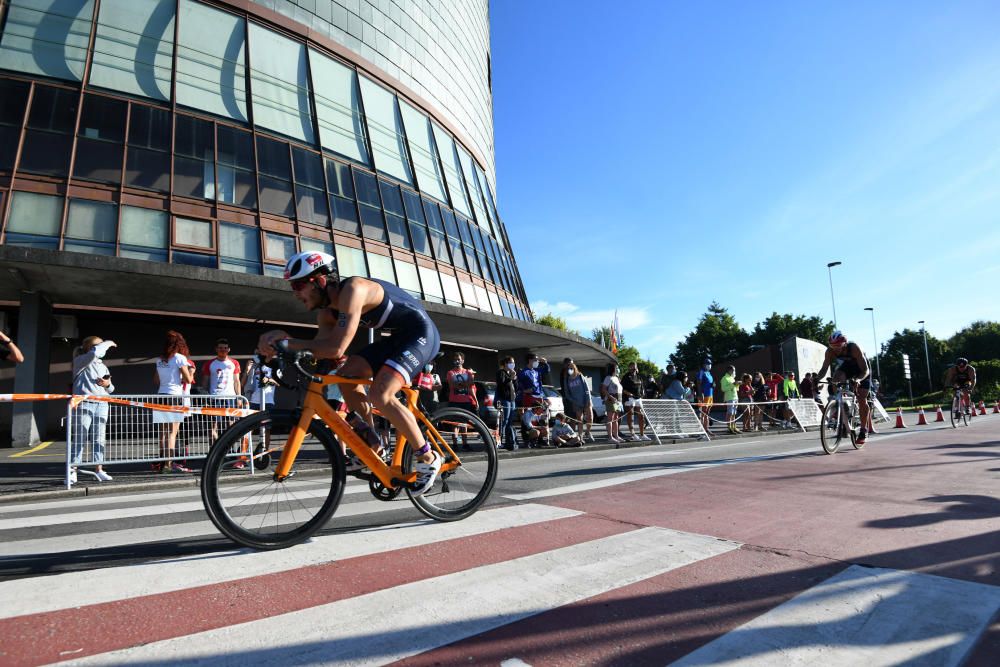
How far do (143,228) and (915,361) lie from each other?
96976mm

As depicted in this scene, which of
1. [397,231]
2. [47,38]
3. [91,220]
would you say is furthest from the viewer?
[397,231]

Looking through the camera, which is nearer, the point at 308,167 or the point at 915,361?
the point at 308,167

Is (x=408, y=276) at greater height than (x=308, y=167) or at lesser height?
lesser

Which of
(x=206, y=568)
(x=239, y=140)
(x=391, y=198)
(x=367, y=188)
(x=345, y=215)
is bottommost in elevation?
(x=206, y=568)

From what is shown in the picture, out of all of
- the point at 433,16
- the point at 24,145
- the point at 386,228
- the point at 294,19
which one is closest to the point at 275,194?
the point at 386,228

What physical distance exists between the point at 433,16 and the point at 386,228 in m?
12.6

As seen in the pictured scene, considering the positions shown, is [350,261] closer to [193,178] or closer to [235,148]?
[235,148]

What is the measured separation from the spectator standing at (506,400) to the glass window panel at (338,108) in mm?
12744

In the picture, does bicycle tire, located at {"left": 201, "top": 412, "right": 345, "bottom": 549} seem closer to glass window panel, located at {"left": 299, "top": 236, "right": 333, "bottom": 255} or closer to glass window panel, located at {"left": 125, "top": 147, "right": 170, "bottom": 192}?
glass window panel, located at {"left": 299, "top": 236, "right": 333, "bottom": 255}

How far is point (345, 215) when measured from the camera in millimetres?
19906

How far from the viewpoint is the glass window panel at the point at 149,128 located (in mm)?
16469

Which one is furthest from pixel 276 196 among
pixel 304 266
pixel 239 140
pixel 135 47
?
pixel 304 266

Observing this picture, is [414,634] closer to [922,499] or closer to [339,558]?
[339,558]

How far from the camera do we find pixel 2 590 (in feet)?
8.64
